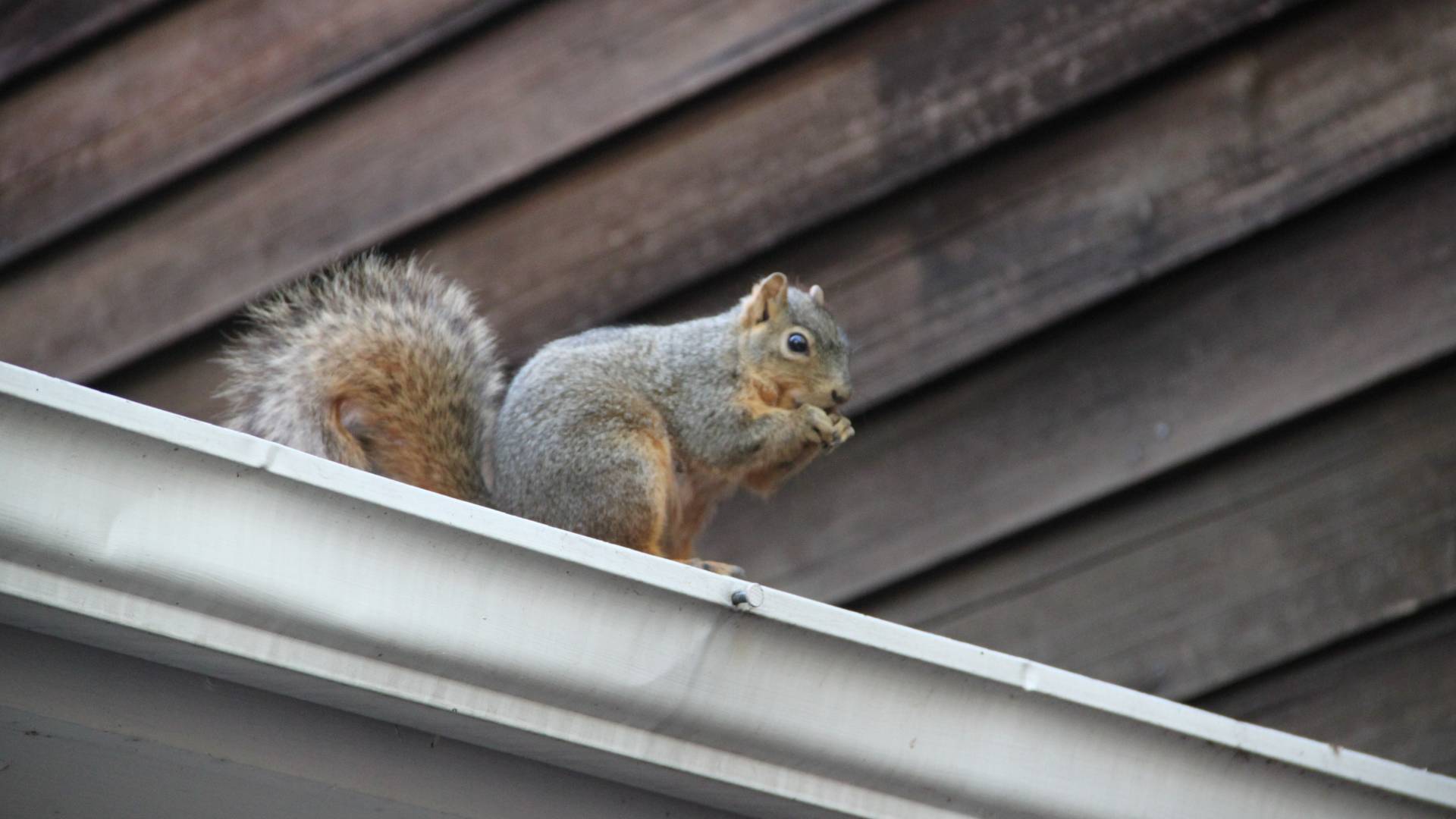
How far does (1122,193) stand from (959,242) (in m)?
0.20

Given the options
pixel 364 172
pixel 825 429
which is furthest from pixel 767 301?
pixel 364 172

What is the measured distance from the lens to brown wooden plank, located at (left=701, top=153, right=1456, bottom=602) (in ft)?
5.35

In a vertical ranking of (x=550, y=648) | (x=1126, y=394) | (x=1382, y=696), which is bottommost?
(x=550, y=648)

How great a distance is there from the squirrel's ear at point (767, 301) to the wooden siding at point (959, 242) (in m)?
0.22

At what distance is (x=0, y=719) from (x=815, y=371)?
2.86 ft

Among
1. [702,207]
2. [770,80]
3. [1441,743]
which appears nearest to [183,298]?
[702,207]

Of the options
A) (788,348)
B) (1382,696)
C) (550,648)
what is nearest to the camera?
(550,648)

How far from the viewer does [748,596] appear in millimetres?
872

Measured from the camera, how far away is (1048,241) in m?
1.67

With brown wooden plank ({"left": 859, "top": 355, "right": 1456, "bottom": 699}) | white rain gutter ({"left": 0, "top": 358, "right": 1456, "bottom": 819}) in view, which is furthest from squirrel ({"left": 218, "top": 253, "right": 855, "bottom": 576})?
brown wooden plank ({"left": 859, "top": 355, "right": 1456, "bottom": 699})

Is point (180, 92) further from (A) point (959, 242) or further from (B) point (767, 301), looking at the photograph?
(A) point (959, 242)

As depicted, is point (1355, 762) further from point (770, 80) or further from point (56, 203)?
point (56, 203)

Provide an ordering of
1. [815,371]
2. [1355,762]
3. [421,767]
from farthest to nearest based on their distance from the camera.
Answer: [815,371]
[1355,762]
[421,767]

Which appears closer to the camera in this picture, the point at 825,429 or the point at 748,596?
the point at 748,596
